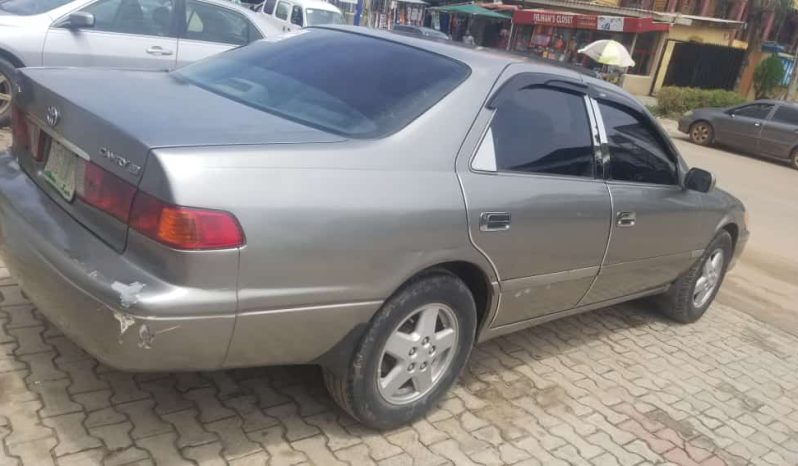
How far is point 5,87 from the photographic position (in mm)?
6320

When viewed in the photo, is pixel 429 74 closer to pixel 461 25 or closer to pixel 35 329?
pixel 35 329

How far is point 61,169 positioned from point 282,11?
59.2ft

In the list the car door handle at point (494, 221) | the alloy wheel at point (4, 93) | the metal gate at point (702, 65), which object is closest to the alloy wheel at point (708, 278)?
the car door handle at point (494, 221)

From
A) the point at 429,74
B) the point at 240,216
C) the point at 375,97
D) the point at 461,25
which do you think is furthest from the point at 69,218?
the point at 461,25

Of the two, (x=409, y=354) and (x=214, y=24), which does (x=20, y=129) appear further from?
(x=214, y=24)

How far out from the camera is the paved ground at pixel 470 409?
105 inches

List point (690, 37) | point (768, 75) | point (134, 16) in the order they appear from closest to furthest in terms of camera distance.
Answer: point (134, 16), point (690, 37), point (768, 75)

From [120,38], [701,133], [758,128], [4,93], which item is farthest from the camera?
[701,133]

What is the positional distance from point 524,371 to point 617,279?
30.2 inches

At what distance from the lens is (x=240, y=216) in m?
2.24

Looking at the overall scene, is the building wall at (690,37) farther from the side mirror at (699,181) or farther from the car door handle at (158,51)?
the side mirror at (699,181)

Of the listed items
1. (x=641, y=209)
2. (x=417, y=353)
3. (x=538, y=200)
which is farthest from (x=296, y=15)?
(x=417, y=353)

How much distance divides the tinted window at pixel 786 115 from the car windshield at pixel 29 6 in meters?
15.9

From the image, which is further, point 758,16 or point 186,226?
point 758,16
